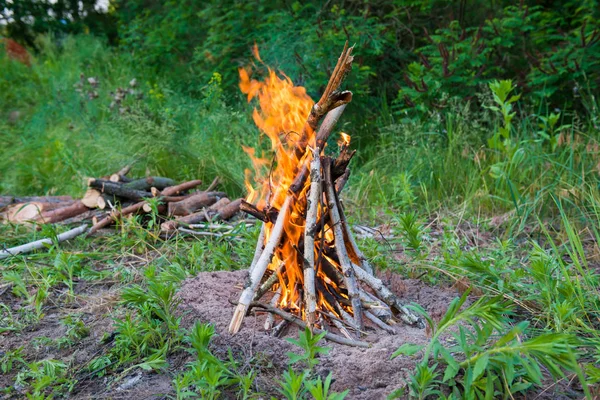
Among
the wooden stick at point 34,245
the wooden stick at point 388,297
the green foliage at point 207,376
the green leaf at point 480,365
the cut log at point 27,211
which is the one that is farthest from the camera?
the cut log at point 27,211

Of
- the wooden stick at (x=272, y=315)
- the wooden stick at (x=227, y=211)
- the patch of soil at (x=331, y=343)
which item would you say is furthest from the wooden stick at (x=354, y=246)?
the wooden stick at (x=227, y=211)

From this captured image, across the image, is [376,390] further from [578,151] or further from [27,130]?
[27,130]

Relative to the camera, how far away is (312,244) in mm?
2836

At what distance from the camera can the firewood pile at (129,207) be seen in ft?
15.4

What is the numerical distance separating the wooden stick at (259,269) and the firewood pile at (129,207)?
1.70 metres

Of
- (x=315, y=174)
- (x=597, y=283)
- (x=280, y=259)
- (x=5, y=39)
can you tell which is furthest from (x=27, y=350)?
(x=5, y=39)

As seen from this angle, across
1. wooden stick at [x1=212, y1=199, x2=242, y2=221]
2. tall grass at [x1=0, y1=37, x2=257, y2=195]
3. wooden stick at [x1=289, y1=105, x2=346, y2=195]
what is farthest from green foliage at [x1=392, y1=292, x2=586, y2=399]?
tall grass at [x1=0, y1=37, x2=257, y2=195]

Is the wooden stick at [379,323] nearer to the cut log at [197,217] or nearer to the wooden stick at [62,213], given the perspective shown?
the cut log at [197,217]

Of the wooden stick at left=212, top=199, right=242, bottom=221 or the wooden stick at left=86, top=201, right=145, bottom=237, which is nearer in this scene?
the wooden stick at left=86, top=201, right=145, bottom=237

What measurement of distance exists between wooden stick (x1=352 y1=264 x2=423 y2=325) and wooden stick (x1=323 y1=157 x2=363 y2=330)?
2.7 inches

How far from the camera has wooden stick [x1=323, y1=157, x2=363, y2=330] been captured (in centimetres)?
284

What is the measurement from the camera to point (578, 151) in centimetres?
508

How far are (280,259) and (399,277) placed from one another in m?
0.78

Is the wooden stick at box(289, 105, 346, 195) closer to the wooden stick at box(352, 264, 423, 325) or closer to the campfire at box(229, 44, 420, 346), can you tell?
the campfire at box(229, 44, 420, 346)
